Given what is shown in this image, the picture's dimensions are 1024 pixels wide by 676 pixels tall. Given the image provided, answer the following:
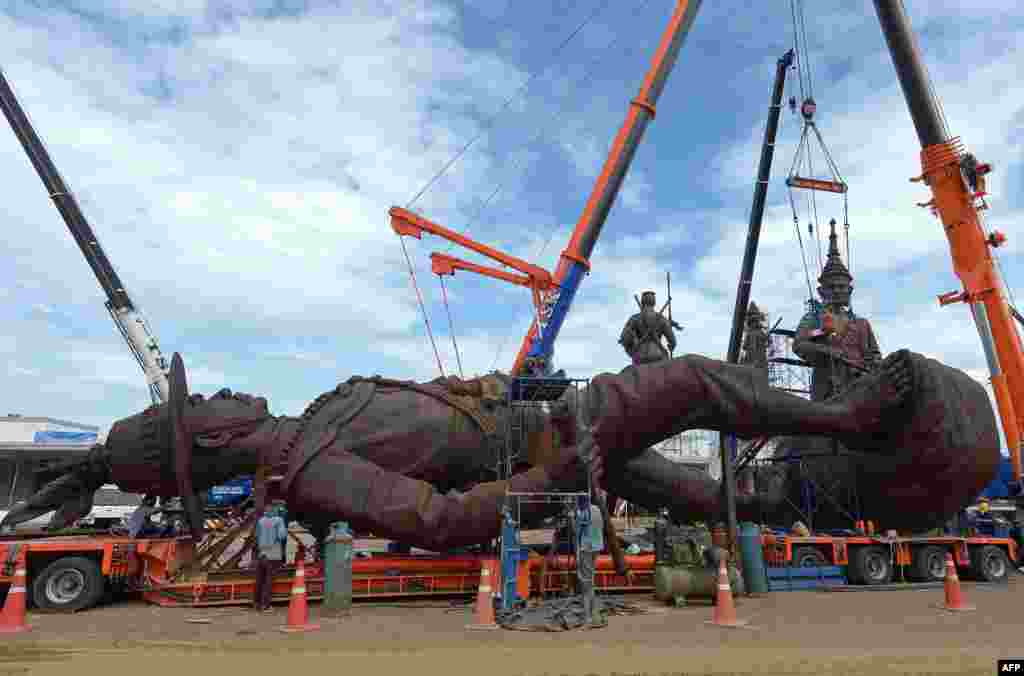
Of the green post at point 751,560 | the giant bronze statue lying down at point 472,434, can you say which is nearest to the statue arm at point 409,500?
the giant bronze statue lying down at point 472,434

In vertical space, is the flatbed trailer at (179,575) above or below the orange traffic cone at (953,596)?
above

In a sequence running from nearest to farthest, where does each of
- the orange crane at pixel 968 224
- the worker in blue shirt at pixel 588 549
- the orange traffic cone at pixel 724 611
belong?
the orange traffic cone at pixel 724 611
the worker in blue shirt at pixel 588 549
the orange crane at pixel 968 224

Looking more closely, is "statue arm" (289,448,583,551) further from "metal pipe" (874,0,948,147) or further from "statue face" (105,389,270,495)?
"metal pipe" (874,0,948,147)

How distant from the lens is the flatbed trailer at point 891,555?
45.5ft

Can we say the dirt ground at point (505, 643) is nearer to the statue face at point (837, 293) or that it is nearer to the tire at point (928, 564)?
the tire at point (928, 564)

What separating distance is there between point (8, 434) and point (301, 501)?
4938cm

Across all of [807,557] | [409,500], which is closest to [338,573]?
[409,500]

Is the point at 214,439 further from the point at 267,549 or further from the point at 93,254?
the point at 93,254

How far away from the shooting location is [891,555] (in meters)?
14.7

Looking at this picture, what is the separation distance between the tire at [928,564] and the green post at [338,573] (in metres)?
12.0

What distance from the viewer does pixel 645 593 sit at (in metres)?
12.0

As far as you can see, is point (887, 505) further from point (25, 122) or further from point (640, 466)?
point (25, 122)

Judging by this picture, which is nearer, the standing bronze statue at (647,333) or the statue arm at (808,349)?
the standing bronze statue at (647,333)

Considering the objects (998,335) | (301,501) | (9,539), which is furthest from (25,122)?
(998,335)
